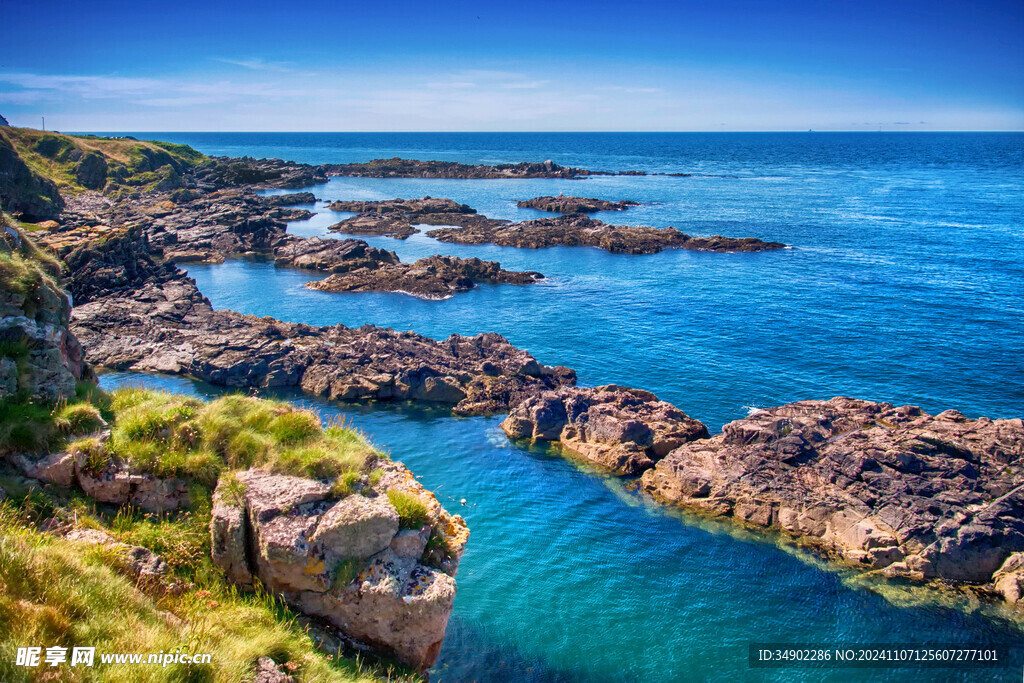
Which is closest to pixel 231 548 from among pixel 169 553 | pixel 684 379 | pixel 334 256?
pixel 169 553

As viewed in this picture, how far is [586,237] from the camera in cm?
8325

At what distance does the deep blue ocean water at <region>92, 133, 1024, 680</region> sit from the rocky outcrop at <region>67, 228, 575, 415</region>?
2.26 metres

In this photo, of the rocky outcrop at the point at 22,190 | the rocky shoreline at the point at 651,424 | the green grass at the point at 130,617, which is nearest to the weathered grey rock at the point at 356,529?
the green grass at the point at 130,617

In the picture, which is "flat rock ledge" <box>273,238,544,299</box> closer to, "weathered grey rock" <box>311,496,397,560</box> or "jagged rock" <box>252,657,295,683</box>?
"weathered grey rock" <box>311,496,397,560</box>

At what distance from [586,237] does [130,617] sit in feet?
258

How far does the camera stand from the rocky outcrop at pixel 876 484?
20.4 meters

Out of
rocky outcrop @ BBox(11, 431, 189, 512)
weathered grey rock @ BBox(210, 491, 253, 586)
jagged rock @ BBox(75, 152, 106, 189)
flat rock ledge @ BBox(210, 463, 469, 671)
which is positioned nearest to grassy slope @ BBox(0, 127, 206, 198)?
jagged rock @ BBox(75, 152, 106, 189)

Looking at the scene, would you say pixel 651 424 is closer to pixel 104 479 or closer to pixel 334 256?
pixel 104 479

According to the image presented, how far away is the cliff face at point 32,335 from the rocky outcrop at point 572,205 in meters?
94.8

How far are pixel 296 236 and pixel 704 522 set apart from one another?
231ft

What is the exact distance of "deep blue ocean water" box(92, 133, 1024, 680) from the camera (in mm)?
18203

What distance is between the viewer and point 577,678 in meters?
16.4

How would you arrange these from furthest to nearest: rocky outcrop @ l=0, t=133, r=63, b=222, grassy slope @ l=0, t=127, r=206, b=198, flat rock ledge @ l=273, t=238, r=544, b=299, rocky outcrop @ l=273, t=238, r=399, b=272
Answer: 1. grassy slope @ l=0, t=127, r=206, b=198
2. rocky outcrop @ l=273, t=238, r=399, b=272
3. rocky outcrop @ l=0, t=133, r=63, b=222
4. flat rock ledge @ l=273, t=238, r=544, b=299

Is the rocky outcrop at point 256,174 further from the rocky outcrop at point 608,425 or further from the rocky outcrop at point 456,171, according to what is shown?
the rocky outcrop at point 608,425
